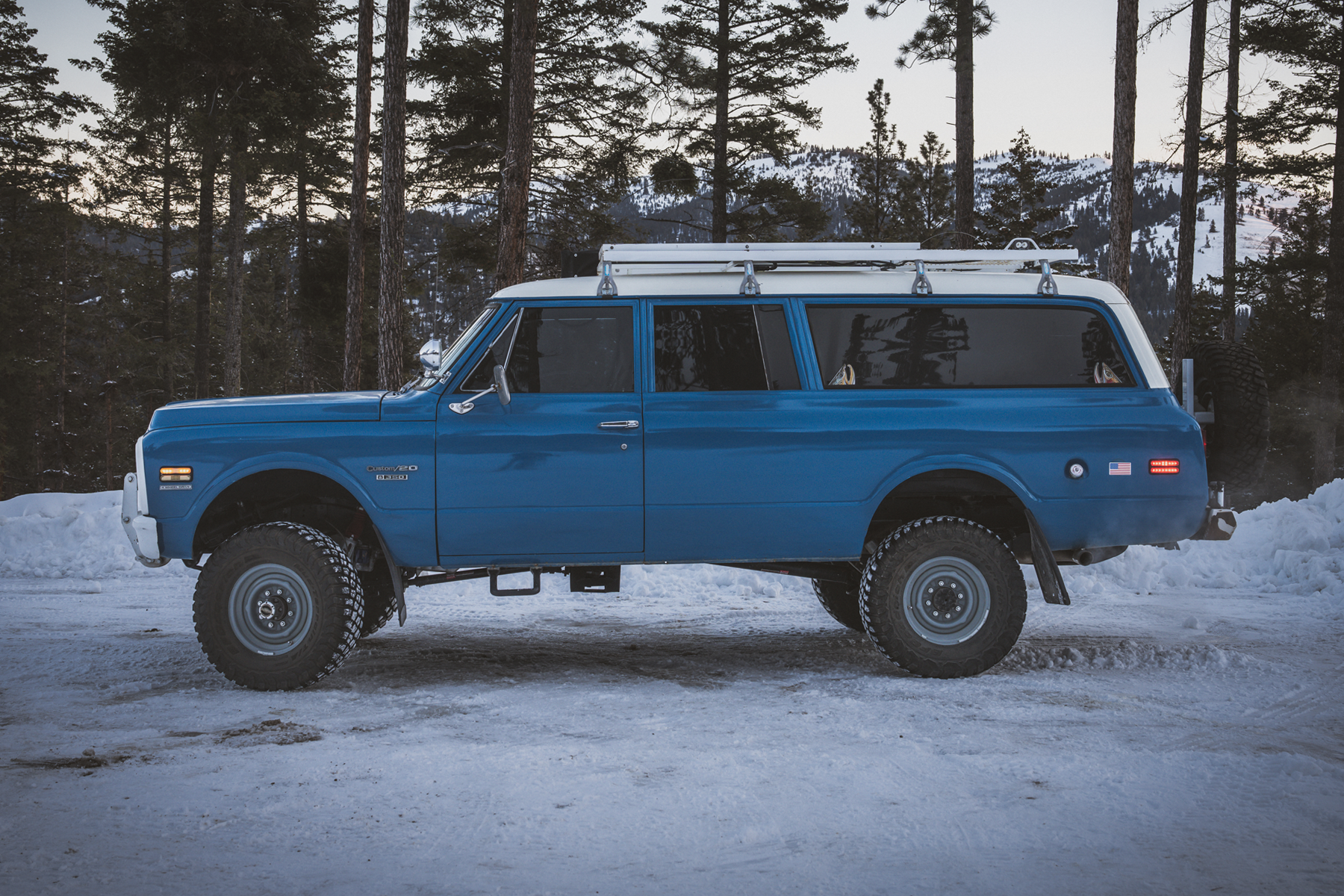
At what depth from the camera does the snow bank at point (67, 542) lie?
11.0 m

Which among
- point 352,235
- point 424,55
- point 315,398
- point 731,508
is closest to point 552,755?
point 731,508

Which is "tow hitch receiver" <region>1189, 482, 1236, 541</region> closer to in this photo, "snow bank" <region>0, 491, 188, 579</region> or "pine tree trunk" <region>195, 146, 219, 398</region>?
"snow bank" <region>0, 491, 188, 579</region>

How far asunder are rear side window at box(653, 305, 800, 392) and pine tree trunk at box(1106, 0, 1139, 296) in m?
9.53

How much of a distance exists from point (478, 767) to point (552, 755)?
1.15 feet

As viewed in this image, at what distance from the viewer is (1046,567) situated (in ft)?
20.5

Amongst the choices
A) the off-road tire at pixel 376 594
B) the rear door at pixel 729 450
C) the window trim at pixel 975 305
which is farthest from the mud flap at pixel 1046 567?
the off-road tire at pixel 376 594

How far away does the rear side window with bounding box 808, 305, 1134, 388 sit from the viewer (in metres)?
6.19

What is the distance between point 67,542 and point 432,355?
27.6 ft

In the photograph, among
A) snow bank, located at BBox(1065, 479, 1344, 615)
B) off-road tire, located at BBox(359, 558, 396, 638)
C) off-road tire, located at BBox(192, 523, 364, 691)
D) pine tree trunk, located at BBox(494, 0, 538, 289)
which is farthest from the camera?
pine tree trunk, located at BBox(494, 0, 538, 289)

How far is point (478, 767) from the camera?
14.4 feet

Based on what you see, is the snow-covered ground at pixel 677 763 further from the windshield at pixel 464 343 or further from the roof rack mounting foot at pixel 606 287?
the roof rack mounting foot at pixel 606 287

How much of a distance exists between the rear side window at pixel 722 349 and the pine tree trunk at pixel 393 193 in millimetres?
8954

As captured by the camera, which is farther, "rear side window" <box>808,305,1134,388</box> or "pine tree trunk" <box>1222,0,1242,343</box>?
"pine tree trunk" <box>1222,0,1242,343</box>

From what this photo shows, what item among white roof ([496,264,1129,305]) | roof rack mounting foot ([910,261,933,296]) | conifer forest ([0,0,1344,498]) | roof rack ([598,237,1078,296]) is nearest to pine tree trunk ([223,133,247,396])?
conifer forest ([0,0,1344,498])
